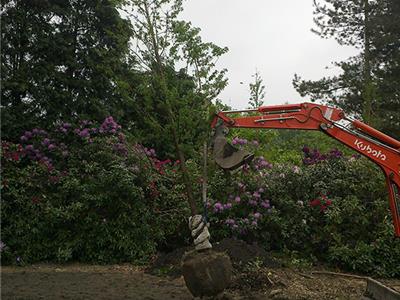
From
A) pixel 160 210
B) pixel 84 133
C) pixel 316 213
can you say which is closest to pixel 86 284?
pixel 160 210

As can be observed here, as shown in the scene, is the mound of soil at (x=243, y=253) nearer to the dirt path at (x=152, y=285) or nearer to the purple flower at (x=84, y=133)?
the dirt path at (x=152, y=285)

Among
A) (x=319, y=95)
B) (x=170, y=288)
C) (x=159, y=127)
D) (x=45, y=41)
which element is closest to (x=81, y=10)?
(x=45, y=41)

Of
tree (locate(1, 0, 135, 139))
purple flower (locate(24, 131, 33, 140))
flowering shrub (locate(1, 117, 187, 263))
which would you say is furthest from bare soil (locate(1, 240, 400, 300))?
tree (locate(1, 0, 135, 139))

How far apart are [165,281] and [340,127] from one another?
10.4ft

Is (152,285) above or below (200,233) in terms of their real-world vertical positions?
A: below

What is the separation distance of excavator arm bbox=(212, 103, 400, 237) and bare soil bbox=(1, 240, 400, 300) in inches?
55.9

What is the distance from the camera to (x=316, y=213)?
26.2 feet

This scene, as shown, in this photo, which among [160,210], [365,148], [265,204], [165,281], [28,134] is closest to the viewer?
[365,148]

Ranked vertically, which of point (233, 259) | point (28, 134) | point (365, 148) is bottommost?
point (233, 259)

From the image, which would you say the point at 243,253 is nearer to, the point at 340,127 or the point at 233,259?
the point at 233,259

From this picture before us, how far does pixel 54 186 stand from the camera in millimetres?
8234

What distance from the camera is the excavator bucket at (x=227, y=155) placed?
5020 mm

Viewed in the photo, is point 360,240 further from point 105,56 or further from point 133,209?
point 105,56

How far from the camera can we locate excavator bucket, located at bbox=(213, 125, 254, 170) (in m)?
5.02
